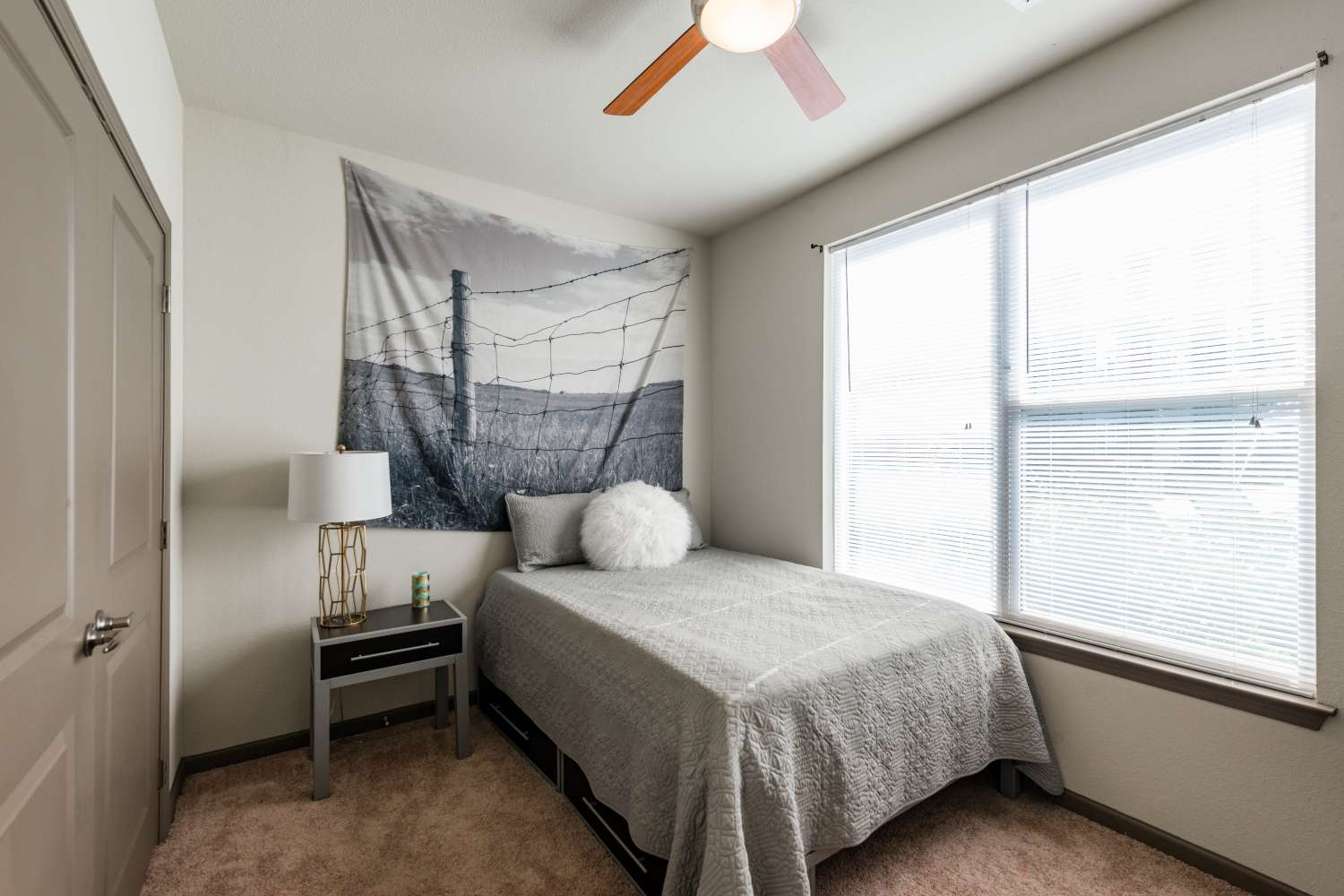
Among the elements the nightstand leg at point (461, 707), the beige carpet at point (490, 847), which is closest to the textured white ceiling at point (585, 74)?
the nightstand leg at point (461, 707)

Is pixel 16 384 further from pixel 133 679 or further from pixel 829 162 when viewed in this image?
pixel 829 162

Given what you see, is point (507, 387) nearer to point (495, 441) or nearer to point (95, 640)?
point (495, 441)

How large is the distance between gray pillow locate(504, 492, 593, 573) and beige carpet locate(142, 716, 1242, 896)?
0.92m

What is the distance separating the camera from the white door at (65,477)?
857 mm

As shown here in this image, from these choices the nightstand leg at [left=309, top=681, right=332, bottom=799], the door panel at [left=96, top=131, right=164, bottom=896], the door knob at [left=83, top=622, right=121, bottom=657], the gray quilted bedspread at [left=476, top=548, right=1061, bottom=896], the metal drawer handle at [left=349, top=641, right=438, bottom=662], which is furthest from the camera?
the metal drawer handle at [left=349, top=641, right=438, bottom=662]

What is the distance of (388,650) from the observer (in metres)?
2.29

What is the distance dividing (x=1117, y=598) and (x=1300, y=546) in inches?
19.5

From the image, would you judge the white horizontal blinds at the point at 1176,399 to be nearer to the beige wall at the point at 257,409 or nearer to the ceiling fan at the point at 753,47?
the ceiling fan at the point at 753,47

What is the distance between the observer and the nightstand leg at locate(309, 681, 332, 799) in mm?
2117

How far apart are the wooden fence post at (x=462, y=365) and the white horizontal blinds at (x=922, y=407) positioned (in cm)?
182

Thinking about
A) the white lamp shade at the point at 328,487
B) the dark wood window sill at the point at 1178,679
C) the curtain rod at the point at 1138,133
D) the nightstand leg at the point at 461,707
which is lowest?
the nightstand leg at the point at 461,707

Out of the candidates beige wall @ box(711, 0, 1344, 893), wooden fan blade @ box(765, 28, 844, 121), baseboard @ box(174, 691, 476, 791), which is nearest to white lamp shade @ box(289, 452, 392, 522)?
baseboard @ box(174, 691, 476, 791)

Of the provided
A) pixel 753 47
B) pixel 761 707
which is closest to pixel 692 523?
pixel 761 707

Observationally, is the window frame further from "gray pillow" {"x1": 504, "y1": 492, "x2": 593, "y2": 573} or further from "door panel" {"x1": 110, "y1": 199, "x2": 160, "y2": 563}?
"door panel" {"x1": 110, "y1": 199, "x2": 160, "y2": 563}
